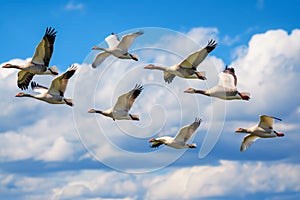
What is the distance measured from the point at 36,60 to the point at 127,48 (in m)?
5.15

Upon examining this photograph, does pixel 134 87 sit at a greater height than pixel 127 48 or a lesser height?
lesser

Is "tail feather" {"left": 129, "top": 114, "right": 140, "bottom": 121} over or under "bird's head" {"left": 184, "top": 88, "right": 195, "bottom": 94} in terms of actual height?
under

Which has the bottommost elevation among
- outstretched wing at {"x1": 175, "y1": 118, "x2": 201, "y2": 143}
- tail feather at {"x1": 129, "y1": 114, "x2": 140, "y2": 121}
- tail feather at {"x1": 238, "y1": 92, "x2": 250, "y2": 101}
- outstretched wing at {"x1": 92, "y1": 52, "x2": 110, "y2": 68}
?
outstretched wing at {"x1": 175, "y1": 118, "x2": 201, "y2": 143}

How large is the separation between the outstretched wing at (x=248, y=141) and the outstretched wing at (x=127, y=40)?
8.55 m

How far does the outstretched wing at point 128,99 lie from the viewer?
157 feet

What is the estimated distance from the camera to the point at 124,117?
48.8 m

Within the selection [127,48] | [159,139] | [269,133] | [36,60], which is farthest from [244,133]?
[36,60]

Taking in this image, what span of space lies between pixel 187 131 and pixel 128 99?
3581mm

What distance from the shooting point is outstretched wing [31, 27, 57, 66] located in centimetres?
4719

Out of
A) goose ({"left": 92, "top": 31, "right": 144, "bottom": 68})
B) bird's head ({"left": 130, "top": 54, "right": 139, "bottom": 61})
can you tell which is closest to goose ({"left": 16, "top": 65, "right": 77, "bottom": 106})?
goose ({"left": 92, "top": 31, "right": 144, "bottom": 68})

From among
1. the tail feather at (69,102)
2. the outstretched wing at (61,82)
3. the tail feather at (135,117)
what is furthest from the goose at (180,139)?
the outstretched wing at (61,82)

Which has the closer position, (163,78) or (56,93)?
(56,93)

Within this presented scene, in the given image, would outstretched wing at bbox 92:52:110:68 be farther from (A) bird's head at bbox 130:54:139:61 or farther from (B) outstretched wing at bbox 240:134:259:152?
(B) outstretched wing at bbox 240:134:259:152

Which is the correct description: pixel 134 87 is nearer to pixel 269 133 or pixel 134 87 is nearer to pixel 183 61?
pixel 183 61
